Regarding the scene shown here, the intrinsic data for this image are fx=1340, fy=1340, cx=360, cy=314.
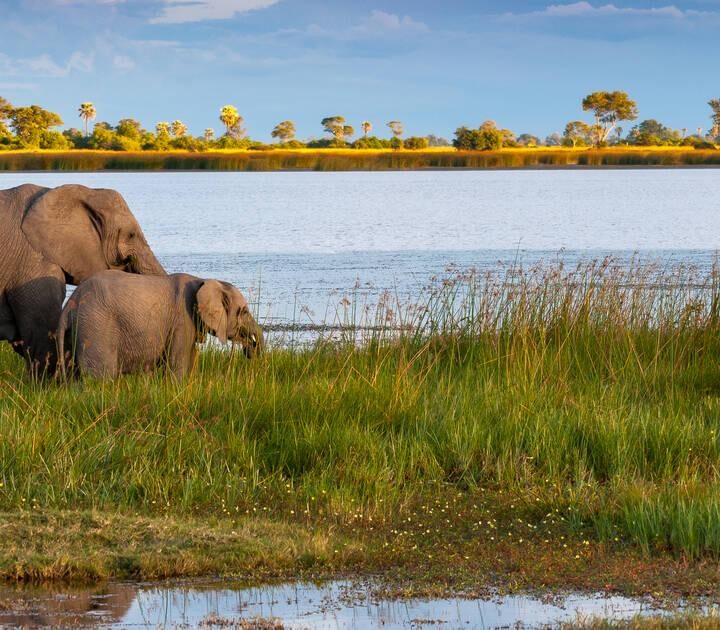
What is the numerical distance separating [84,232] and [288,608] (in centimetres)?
545

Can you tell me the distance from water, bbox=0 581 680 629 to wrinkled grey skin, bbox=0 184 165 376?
14.0ft

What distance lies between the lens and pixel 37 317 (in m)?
9.90

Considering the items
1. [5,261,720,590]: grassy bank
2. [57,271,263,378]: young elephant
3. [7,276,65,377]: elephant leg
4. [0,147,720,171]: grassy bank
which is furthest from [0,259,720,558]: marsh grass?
[0,147,720,171]: grassy bank

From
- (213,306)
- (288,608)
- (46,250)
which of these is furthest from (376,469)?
(46,250)

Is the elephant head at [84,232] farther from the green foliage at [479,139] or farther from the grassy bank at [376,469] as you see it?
the green foliage at [479,139]

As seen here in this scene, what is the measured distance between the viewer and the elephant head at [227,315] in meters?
9.59

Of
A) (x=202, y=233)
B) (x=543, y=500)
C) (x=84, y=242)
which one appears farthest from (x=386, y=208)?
(x=543, y=500)

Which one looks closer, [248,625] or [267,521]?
[248,625]

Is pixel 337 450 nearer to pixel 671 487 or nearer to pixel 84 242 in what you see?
pixel 671 487

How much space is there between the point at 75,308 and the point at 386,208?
43.7 meters

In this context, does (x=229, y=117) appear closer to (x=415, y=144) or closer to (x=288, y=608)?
(x=415, y=144)

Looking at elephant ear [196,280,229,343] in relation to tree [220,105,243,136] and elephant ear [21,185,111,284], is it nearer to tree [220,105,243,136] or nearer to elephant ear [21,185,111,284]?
elephant ear [21,185,111,284]

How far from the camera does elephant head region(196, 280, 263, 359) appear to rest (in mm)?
9594

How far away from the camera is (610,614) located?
A: 210 inches
